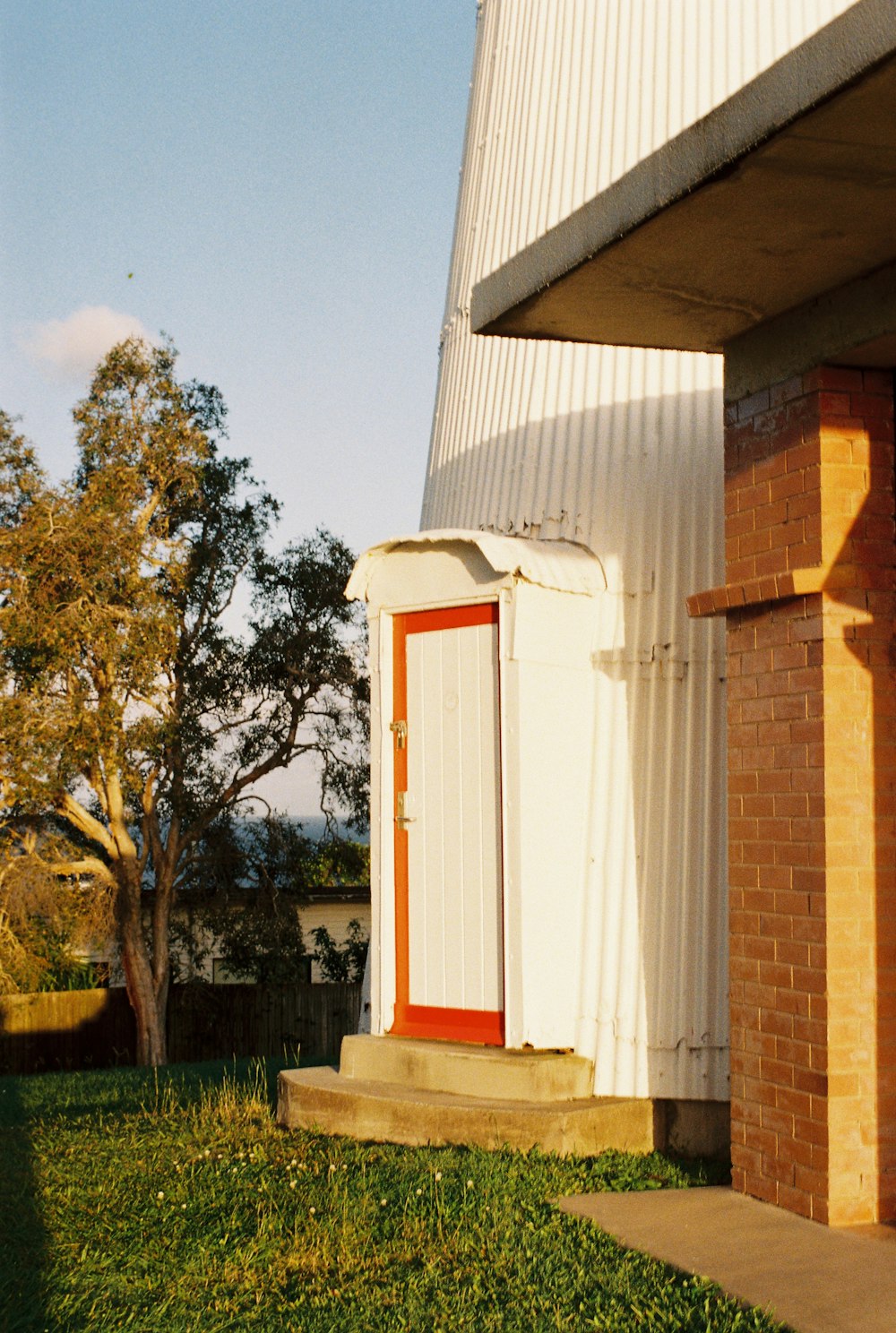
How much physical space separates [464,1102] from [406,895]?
1.40 metres

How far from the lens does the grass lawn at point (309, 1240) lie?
4.46m

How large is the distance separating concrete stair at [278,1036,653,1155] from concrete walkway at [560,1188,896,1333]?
0.74m

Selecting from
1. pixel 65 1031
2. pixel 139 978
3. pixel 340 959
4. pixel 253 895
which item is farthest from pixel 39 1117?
pixel 340 959

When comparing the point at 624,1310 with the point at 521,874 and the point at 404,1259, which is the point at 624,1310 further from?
the point at 521,874

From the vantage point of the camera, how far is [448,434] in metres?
9.30

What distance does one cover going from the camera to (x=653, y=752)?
24.0 ft

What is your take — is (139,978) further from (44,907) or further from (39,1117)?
(39,1117)

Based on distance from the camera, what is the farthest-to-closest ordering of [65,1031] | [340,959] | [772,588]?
[340,959] → [65,1031] → [772,588]

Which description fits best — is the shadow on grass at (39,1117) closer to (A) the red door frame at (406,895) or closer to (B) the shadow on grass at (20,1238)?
(B) the shadow on grass at (20,1238)

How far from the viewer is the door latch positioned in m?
7.91

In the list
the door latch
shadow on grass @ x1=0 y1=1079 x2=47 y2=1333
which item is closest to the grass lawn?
shadow on grass @ x1=0 y1=1079 x2=47 y2=1333

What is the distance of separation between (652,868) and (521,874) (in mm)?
655

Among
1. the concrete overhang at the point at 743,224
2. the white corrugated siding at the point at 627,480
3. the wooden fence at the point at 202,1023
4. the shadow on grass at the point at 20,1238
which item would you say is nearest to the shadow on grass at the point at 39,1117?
the shadow on grass at the point at 20,1238

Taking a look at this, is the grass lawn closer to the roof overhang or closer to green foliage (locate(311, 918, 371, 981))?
the roof overhang
